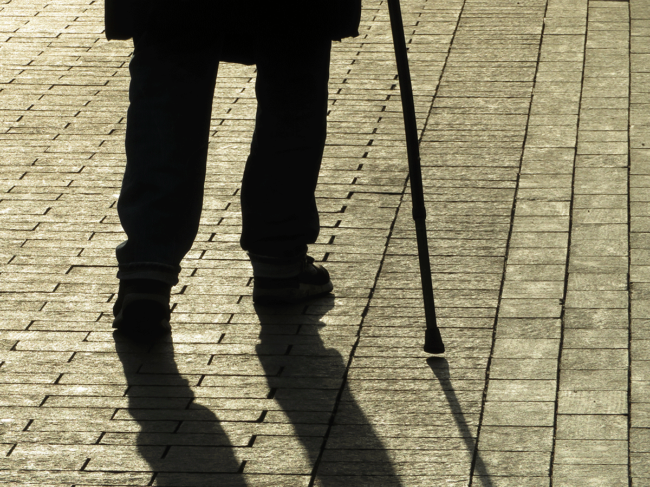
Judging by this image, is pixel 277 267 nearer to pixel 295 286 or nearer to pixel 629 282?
pixel 295 286

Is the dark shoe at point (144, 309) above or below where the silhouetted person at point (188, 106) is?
below

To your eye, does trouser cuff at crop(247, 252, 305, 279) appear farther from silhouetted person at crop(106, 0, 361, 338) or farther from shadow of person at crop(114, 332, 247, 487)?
shadow of person at crop(114, 332, 247, 487)

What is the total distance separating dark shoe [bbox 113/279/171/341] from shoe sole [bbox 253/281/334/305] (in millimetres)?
398

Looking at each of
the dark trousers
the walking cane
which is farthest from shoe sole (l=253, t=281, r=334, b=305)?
the walking cane

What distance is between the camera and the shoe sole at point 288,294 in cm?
421

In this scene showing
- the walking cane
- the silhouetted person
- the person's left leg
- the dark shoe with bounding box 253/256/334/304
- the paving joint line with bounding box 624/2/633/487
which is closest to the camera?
the paving joint line with bounding box 624/2/633/487

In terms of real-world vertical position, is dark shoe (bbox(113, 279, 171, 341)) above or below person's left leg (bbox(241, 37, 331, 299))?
below

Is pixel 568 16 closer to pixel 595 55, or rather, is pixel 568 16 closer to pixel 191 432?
pixel 595 55

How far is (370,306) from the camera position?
421 centimetres

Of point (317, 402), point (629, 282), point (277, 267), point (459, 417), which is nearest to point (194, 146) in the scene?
point (277, 267)

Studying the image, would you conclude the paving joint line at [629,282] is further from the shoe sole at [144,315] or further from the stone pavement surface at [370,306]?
the shoe sole at [144,315]

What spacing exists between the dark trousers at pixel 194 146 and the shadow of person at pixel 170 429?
323mm

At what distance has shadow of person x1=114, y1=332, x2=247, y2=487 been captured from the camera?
3.14 m

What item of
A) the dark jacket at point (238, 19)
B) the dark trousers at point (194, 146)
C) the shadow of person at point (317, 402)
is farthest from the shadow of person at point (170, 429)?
the dark jacket at point (238, 19)
